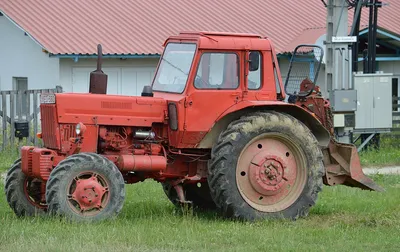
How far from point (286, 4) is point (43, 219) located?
73.7 feet

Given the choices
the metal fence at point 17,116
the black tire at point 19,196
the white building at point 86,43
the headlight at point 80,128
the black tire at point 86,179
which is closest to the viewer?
the black tire at point 86,179

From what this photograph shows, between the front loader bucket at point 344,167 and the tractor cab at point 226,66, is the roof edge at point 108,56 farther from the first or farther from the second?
the front loader bucket at point 344,167

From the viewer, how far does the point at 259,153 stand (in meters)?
12.0

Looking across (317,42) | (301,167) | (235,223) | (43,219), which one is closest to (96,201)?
(43,219)

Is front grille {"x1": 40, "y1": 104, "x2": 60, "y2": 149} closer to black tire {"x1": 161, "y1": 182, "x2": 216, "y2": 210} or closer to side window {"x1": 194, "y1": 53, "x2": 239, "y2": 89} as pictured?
side window {"x1": 194, "y1": 53, "x2": 239, "y2": 89}

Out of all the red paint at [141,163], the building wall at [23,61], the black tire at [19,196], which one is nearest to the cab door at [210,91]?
the red paint at [141,163]

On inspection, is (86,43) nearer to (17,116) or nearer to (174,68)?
(17,116)

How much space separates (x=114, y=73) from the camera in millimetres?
27906

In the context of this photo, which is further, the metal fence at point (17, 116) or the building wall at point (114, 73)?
the building wall at point (114, 73)

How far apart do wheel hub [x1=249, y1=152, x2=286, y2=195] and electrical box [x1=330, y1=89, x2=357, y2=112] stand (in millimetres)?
8894

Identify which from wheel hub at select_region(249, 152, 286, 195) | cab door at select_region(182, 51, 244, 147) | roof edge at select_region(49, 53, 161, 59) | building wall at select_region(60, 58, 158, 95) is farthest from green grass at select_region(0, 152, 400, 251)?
building wall at select_region(60, 58, 158, 95)

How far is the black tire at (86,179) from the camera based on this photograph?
436 inches

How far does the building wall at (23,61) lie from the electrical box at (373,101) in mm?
9384

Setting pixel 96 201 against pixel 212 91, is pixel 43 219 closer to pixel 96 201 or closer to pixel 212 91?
pixel 96 201
